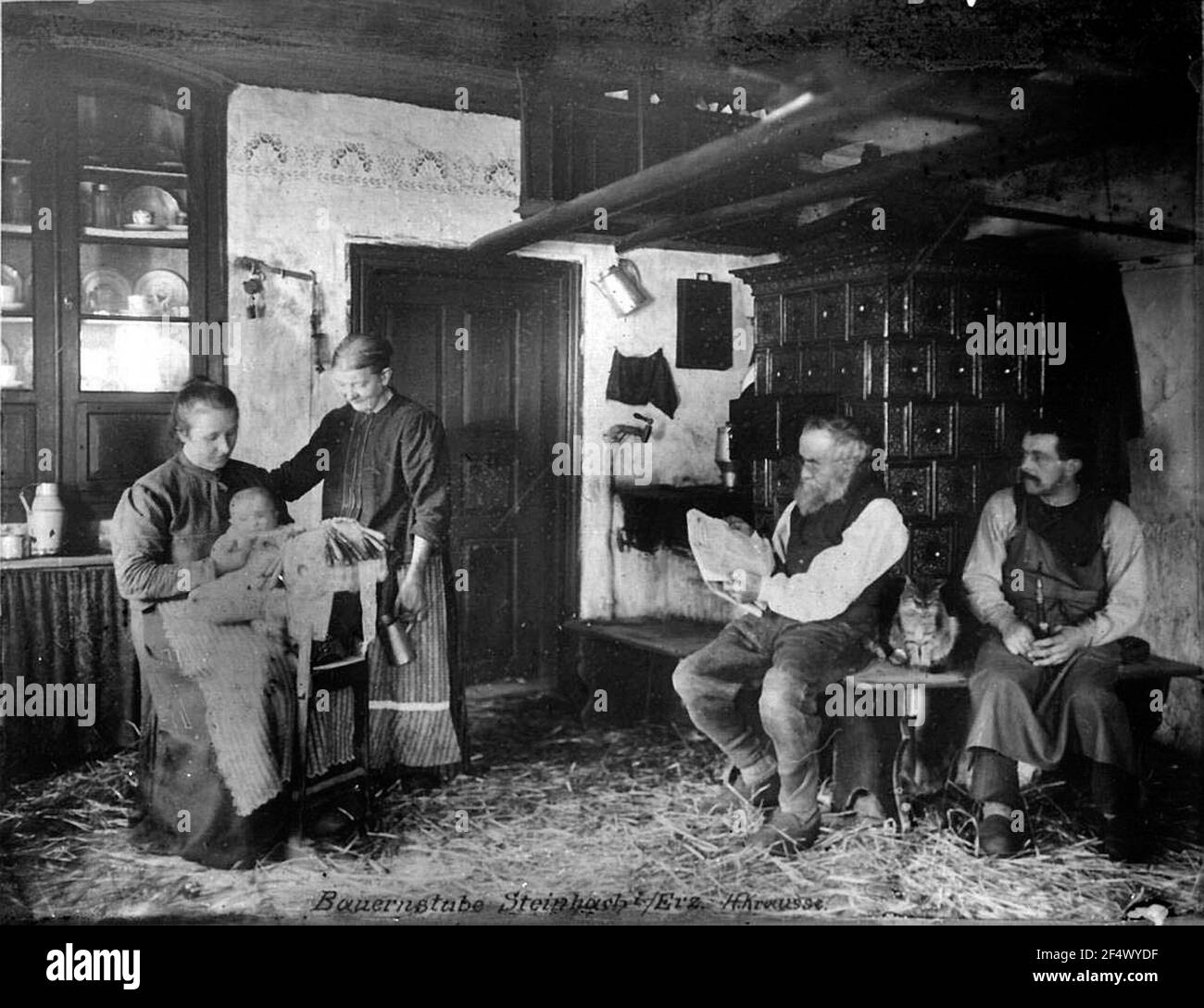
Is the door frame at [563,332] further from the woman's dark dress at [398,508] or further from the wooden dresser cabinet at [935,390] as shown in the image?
the wooden dresser cabinet at [935,390]

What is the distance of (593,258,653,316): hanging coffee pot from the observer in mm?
4527

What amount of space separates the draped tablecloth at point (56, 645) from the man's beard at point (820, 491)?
2571 millimetres

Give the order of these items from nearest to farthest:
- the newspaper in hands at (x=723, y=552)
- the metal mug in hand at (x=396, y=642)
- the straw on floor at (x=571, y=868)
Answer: the straw on floor at (x=571, y=868), the metal mug in hand at (x=396, y=642), the newspaper in hands at (x=723, y=552)

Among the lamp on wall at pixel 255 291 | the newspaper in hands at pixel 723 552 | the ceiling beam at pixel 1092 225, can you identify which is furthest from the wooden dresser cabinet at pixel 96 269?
the ceiling beam at pixel 1092 225

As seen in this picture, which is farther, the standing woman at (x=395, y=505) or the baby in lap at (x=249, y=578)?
the standing woman at (x=395, y=505)

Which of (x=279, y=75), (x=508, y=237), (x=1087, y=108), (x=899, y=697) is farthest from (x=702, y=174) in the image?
(x=899, y=697)

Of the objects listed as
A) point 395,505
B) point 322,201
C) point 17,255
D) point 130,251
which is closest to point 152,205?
point 130,251

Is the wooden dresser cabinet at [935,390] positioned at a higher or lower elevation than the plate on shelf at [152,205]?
lower

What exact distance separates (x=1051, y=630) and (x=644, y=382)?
1.90 metres

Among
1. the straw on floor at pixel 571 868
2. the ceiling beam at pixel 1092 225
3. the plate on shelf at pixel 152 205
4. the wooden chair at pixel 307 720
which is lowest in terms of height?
the straw on floor at pixel 571 868

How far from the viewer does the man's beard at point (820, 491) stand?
409cm

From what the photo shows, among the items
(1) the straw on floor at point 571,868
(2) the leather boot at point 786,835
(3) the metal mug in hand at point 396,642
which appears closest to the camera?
(1) the straw on floor at point 571,868

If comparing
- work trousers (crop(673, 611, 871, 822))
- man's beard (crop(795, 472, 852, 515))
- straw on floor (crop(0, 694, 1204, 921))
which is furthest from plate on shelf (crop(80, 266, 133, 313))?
man's beard (crop(795, 472, 852, 515))
